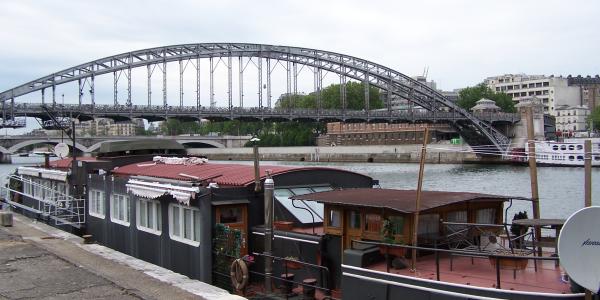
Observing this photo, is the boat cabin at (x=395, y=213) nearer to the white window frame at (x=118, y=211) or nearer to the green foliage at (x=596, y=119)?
the white window frame at (x=118, y=211)

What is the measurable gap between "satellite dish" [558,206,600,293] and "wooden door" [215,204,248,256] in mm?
5876

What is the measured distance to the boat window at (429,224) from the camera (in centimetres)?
883

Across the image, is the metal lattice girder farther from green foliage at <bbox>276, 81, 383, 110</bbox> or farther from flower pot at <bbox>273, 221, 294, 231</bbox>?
flower pot at <bbox>273, 221, 294, 231</bbox>

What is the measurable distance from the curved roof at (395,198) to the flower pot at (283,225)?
974 mm

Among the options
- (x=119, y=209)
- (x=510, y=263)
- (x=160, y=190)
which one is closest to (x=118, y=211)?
(x=119, y=209)

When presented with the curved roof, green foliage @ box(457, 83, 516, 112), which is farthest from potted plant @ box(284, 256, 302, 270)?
green foliage @ box(457, 83, 516, 112)

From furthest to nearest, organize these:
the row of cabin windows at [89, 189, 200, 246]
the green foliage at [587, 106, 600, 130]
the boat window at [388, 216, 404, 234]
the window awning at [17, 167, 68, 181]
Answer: the green foliage at [587, 106, 600, 130] < the window awning at [17, 167, 68, 181] < the row of cabin windows at [89, 189, 200, 246] < the boat window at [388, 216, 404, 234]

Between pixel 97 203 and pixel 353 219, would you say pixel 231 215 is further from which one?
pixel 97 203

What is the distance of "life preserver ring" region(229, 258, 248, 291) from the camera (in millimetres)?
10273

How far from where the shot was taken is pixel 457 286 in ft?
24.5

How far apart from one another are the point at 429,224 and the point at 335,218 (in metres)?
1.44

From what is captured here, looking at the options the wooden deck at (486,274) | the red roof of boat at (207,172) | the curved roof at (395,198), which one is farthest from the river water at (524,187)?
the wooden deck at (486,274)

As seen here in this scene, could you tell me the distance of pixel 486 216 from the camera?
9.84 m

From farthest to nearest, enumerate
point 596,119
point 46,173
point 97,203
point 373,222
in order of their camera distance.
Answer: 1. point 596,119
2. point 46,173
3. point 97,203
4. point 373,222
